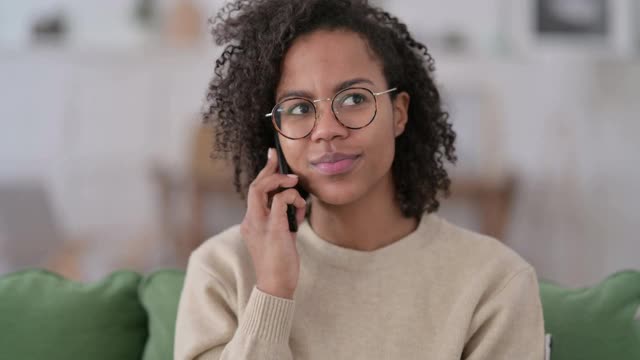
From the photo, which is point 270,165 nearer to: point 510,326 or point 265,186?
point 265,186

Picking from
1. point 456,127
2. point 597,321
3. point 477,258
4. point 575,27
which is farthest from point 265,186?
point 575,27

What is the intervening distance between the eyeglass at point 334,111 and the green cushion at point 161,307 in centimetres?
41

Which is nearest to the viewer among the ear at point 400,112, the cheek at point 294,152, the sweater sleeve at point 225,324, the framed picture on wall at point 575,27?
the sweater sleeve at point 225,324

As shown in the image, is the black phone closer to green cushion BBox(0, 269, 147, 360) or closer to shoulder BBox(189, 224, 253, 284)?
shoulder BBox(189, 224, 253, 284)

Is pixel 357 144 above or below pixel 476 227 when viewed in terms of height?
above

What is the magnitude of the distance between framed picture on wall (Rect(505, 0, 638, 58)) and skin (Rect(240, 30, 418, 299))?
2807mm

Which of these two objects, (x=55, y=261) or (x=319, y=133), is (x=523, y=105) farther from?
(x=319, y=133)

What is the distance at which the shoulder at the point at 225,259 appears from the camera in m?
1.28

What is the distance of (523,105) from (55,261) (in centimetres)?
260

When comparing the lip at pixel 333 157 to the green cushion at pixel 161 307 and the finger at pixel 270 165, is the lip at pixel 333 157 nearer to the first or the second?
the finger at pixel 270 165

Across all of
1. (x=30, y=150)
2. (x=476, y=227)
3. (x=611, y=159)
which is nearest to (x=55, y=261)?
(x=30, y=150)

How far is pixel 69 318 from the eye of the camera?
1.42 metres

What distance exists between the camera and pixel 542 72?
3832 millimetres

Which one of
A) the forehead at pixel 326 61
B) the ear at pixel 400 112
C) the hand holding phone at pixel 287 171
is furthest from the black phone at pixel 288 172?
the ear at pixel 400 112
